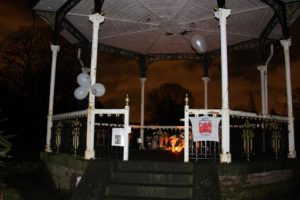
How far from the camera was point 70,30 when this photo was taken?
14.3 metres

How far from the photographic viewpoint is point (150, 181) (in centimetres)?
775

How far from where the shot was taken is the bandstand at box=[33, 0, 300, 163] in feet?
30.5

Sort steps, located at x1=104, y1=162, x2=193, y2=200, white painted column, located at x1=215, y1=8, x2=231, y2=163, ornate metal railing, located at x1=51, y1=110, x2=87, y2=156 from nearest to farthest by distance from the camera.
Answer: steps, located at x1=104, y1=162, x2=193, y2=200 < white painted column, located at x1=215, y1=8, x2=231, y2=163 < ornate metal railing, located at x1=51, y1=110, x2=87, y2=156

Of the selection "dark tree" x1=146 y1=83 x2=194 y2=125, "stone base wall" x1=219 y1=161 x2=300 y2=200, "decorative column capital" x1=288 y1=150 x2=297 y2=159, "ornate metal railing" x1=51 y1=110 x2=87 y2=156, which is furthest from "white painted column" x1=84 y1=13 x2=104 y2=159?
"dark tree" x1=146 y1=83 x2=194 y2=125

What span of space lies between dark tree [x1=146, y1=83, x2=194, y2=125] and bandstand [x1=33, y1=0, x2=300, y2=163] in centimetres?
2392

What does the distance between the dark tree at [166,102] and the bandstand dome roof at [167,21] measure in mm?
24691

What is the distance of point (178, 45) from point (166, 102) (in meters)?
27.0

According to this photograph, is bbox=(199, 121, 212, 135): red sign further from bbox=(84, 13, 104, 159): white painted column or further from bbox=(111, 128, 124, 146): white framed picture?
bbox=(84, 13, 104, 159): white painted column

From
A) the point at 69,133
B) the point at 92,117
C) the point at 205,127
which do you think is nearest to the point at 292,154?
the point at 205,127

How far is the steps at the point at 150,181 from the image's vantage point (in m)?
7.32

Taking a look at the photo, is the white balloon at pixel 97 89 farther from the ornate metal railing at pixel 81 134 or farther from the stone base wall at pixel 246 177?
the stone base wall at pixel 246 177

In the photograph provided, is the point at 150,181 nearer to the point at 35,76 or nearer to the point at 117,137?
the point at 117,137

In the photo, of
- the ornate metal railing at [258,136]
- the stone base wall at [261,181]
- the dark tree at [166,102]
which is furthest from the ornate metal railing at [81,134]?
the dark tree at [166,102]

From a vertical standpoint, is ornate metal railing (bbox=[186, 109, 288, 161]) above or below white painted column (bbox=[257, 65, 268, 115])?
below
